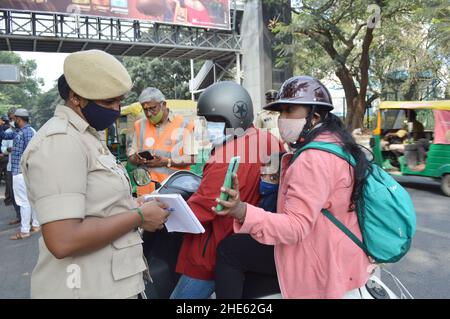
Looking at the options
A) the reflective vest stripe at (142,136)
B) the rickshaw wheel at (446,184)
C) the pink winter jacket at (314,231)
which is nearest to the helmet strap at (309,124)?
the pink winter jacket at (314,231)

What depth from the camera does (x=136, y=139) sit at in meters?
3.95

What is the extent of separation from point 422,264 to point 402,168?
480cm

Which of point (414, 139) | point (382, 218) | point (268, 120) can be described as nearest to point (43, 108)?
point (414, 139)

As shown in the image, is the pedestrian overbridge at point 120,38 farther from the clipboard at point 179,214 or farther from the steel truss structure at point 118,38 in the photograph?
the clipboard at point 179,214

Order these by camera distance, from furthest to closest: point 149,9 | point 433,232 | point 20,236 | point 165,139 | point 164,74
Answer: point 164,74 < point 149,9 < point 20,236 < point 433,232 < point 165,139

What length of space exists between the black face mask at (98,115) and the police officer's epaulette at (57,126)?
3.8 inches

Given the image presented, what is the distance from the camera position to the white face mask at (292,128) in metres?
1.71

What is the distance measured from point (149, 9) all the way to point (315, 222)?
1645cm

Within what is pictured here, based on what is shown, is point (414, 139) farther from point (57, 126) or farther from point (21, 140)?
point (57, 126)

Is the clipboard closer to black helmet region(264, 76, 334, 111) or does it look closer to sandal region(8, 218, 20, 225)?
black helmet region(264, 76, 334, 111)

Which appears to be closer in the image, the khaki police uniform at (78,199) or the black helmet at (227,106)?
the khaki police uniform at (78,199)

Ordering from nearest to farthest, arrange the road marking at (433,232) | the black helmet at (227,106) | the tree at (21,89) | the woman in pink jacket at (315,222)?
the woman in pink jacket at (315,222)
the black helmet at (227,106)
the road marking at (433,232)
the tree at (21,89)

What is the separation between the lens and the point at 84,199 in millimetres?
1317

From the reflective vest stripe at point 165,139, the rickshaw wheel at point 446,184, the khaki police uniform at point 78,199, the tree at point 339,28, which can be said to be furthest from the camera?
the tree at point 339,28
